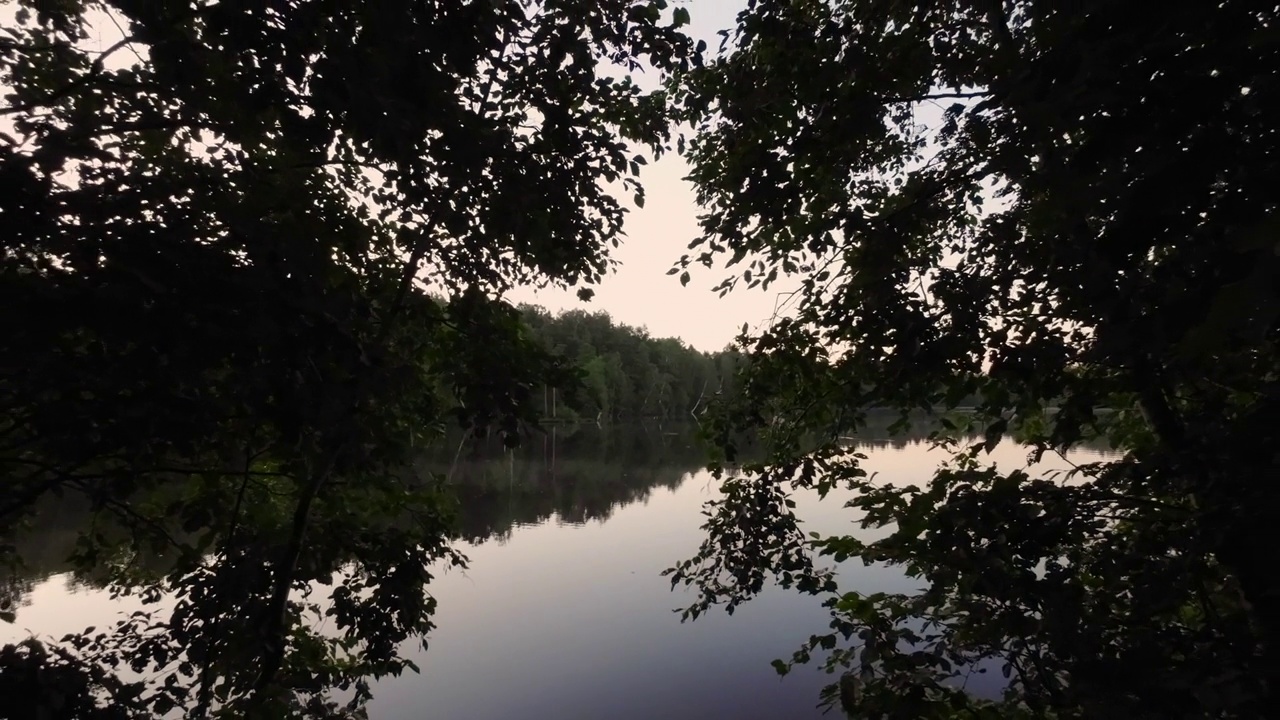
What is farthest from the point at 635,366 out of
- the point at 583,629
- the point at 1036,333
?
the point at 1036,333

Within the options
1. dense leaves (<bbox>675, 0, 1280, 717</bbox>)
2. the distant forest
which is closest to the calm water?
dense leaves (<bbox>675, 0, 1280, 717</bbox>)

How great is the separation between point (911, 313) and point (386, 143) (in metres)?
2.17

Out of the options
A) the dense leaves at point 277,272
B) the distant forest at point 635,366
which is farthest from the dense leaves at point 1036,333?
the distant forest at point 635,366

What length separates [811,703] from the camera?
686 centimetres

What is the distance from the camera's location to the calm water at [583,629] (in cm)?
693

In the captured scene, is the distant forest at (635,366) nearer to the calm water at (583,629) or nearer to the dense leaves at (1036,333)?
the calm water at (583,629)

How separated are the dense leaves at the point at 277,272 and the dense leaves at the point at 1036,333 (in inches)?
42.4

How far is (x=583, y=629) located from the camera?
8.83 meters

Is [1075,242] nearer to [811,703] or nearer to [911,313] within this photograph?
[911,313]

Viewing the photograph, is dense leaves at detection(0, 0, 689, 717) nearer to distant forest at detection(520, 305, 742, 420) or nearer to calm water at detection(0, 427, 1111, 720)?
calm water at detection(0, 427, 1111, 720)

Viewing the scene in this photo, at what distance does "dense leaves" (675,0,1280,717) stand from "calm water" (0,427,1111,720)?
1.42 metres

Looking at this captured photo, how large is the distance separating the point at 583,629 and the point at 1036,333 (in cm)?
807

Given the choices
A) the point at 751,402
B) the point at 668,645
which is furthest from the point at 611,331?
the point at 751,402

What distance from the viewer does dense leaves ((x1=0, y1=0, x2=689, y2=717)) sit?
1.75 metres
